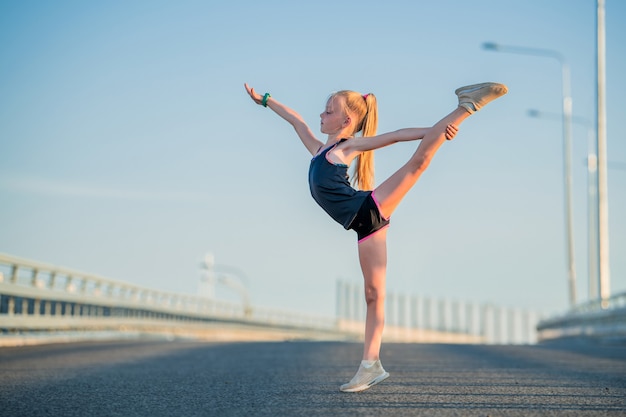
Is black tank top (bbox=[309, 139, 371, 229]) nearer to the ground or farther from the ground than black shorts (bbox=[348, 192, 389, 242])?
farther from the ground

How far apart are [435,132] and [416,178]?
1.41ft

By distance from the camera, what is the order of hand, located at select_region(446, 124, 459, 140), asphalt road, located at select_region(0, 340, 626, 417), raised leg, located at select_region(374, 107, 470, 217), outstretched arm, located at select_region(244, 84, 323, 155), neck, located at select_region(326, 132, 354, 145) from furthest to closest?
outstretched arm, located at select_region(244, 84, 323, 155), neck, located at select_region(326, 132, 354, 145), raised leg, located at select_region(374, 107, 470, 217), hand, located at select_region(446, 124, 459, 140), asphalt road, located at select_region(0, 340, 626, 417)

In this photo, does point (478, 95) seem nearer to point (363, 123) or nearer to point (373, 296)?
point (363, 123)

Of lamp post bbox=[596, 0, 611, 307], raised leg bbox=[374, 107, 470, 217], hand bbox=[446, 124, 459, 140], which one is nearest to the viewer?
hand bbox=[446, 124, 459, 140]

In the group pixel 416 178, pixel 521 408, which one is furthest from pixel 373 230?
pixel 521 408

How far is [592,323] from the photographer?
2314 centimetres

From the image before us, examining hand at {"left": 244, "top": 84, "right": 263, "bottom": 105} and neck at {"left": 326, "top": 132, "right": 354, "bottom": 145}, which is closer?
neck at {"left": 326, "top": 132, "right": 354, "bottom": 145}

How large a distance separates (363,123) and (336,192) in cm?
77

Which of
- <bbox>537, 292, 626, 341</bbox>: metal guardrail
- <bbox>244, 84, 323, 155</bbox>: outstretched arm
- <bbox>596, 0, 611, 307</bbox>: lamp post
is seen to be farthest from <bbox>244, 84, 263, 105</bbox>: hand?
<bbox>596, 0, 611, 307</bbox>: lamp post

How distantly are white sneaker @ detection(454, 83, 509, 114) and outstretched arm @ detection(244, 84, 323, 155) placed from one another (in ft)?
4.09

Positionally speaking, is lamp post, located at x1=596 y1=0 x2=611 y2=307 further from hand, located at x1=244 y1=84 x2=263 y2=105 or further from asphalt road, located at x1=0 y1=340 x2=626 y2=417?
hand, located at x1=244 y1=84 x2=263 y2=105

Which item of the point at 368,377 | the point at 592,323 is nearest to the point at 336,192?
the point at 368,377

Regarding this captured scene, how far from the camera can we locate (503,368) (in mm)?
10406

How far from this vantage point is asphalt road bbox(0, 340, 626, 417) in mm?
6113
